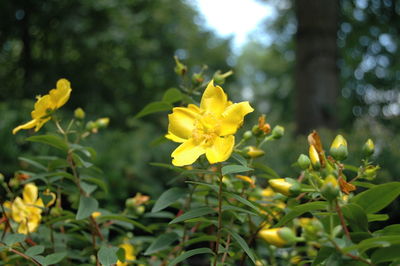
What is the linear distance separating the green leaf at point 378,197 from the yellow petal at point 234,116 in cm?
25

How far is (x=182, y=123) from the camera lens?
933 millimetres

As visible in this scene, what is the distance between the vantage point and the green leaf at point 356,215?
719 millimetres

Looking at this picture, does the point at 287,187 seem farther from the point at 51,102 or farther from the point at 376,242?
the point at 51,102

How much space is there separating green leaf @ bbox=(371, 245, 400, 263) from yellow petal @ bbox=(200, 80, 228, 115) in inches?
15.5

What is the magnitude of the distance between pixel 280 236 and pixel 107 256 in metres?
0.36

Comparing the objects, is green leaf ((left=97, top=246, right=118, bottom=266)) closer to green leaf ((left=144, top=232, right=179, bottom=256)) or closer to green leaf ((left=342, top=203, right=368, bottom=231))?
green leaf ((left=144, top=232, right=179, bottom=256))

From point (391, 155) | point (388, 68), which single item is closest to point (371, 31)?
point (388, 68)

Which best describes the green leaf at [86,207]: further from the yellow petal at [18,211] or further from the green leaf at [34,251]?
the yellow petal at [18,211]

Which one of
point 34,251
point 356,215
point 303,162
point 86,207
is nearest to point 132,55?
point 86,207

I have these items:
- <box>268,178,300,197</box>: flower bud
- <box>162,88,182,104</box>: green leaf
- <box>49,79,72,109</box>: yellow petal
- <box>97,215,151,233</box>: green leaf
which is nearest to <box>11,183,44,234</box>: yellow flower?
<box>97,215,151,233</box>: green leaf

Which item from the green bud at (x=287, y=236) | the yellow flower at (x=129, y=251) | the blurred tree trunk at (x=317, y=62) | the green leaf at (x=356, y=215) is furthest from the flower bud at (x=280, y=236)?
the blurred tree trunk at (x=317, y=62)

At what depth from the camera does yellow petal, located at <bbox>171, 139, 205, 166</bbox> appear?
0.84 meters

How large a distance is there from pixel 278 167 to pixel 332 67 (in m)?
2.13

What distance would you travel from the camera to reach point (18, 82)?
750 centimetres
